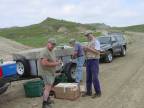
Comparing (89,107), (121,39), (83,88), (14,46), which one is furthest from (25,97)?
(14,46)

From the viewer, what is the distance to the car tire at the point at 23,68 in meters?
14.2

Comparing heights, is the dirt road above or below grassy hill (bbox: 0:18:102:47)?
above

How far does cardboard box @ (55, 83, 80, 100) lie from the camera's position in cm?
1179

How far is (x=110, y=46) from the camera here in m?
23.2

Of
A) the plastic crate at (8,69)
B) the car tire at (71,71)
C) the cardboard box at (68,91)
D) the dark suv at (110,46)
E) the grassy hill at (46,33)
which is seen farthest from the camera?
the grassy hill at (46,33)

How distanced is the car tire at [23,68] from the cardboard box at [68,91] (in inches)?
98.4

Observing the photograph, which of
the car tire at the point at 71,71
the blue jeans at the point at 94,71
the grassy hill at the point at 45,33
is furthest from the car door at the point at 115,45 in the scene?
the grassy hill at the point at 45,33

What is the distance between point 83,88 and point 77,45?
6.51 ft

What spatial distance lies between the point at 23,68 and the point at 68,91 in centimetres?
302

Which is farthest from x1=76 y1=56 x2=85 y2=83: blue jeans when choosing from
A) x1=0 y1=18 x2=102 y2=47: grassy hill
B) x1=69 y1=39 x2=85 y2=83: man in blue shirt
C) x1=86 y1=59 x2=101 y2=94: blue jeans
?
x1=0 y1=18 x2=102 y2=47: grassy hill

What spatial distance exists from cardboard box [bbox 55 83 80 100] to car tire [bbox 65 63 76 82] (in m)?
2.25

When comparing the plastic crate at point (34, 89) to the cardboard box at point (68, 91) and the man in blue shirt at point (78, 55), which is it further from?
the man in blue shirt at point (78, 55)

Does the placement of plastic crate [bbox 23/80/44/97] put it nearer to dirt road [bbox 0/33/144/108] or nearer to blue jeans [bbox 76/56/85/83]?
dirt road [bbox 0/33/144/108]

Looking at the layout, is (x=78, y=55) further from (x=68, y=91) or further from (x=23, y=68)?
(x=68, y=91)
